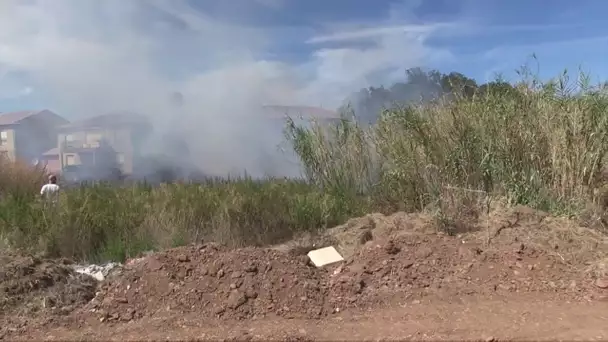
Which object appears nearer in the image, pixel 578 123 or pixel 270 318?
pixel 270 318

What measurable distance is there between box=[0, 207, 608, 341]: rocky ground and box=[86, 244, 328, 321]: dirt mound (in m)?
0.01

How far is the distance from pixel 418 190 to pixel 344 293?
131 inches

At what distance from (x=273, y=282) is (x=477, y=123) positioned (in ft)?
14.3

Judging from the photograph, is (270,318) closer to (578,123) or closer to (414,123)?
(414,123)

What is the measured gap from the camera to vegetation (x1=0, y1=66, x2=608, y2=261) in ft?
25.6

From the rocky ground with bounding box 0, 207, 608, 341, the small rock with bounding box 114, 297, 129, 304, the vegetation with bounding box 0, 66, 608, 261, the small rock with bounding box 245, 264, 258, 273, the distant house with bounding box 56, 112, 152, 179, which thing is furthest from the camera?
the distant house with bounding box 56, 112, 152, 179

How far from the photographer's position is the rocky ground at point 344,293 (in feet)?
16.4

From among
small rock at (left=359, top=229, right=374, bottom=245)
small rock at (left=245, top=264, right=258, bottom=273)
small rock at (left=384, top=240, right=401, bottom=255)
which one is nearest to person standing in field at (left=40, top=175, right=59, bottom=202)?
small rock at (left=245, top=264, right=258, bottom=273)

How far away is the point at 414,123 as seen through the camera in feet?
28.8

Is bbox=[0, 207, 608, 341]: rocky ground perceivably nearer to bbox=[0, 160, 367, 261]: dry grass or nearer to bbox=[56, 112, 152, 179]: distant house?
bbox=[0, 160, 367, 261]: dry grass

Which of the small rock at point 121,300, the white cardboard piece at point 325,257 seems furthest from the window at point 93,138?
the small rock at point 121,300

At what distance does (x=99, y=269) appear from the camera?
6730 millimetres

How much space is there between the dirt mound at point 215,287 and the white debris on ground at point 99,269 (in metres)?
0.49

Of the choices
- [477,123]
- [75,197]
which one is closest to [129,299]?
[75,197]
